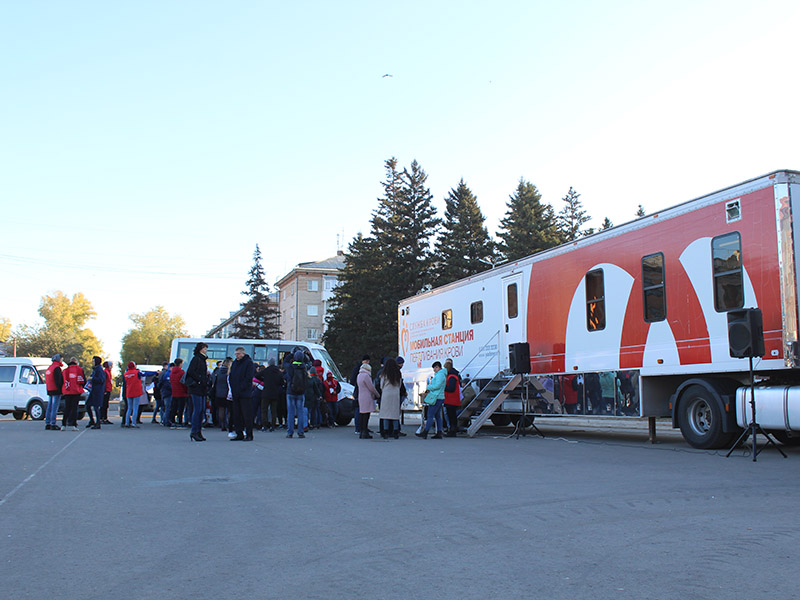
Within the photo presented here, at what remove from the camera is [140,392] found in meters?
19.3

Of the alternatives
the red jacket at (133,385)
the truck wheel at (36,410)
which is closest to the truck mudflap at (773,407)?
the red jacket at (133,385)

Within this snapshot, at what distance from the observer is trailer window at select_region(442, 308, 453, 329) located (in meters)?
18.9

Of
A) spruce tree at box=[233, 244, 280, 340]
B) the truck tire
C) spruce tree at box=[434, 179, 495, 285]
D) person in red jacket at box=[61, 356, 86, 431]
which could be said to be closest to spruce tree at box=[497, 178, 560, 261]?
spruce tree at box=[434, 179, 495, 285]

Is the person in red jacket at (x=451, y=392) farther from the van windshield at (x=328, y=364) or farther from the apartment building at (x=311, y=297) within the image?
the apartment building at (x=311, y=297)

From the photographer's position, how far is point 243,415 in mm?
14195

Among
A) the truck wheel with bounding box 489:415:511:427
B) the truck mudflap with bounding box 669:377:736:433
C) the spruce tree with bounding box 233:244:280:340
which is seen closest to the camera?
the truck mudflap with bounding box 669:377:736:433

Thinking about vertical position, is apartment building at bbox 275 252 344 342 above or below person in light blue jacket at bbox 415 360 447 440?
above

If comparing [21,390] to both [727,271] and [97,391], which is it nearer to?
[97,391]

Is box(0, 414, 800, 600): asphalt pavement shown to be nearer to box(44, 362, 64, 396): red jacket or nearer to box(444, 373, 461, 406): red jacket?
Result: box(444, 373, 461, 406): red jacket

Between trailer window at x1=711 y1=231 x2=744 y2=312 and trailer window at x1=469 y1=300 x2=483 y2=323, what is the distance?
683 centimetres

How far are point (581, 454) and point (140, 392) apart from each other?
1212 cm

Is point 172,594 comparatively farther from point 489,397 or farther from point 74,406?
point 74,406

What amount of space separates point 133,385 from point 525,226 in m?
42.8

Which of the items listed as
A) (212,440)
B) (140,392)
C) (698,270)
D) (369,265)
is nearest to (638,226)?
(698,270)
